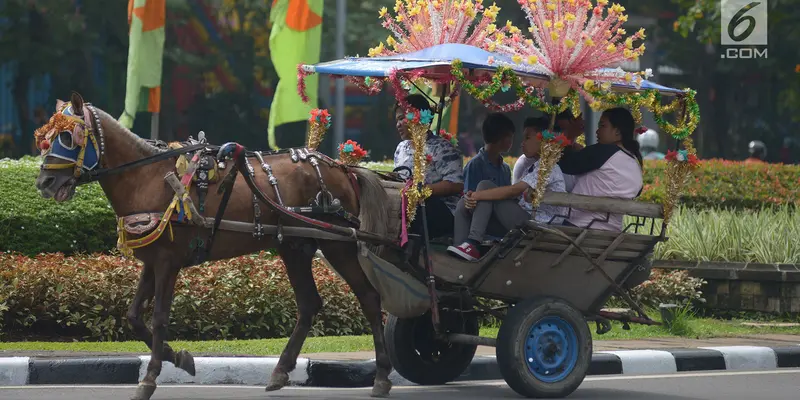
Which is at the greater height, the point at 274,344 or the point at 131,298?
the point at 131,298

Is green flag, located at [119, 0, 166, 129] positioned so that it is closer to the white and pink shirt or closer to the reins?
the reins

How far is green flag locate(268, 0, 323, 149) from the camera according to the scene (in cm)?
1755

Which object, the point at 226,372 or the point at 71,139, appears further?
the point at 226,372

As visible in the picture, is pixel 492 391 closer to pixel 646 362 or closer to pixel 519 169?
pixel 519 169

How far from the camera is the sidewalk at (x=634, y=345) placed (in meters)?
9.21

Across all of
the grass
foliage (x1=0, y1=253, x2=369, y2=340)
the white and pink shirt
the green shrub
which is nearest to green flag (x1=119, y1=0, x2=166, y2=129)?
the green shrub

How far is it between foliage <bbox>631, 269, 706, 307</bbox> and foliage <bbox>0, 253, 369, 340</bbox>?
293 centimetres

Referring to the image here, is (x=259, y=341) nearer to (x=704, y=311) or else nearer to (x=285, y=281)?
(x=285, y=281)

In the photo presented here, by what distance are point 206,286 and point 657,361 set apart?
3.66 meters

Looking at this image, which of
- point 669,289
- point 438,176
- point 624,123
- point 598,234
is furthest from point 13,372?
point 669,289

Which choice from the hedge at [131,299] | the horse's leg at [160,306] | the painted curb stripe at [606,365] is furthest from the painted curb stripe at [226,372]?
the painted curb stripe at [606,365]

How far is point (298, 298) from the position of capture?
345 inches

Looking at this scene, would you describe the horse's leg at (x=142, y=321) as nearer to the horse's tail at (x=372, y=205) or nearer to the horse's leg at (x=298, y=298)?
the horse's leg at (x=298, y=298)

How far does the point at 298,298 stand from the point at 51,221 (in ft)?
13.0
